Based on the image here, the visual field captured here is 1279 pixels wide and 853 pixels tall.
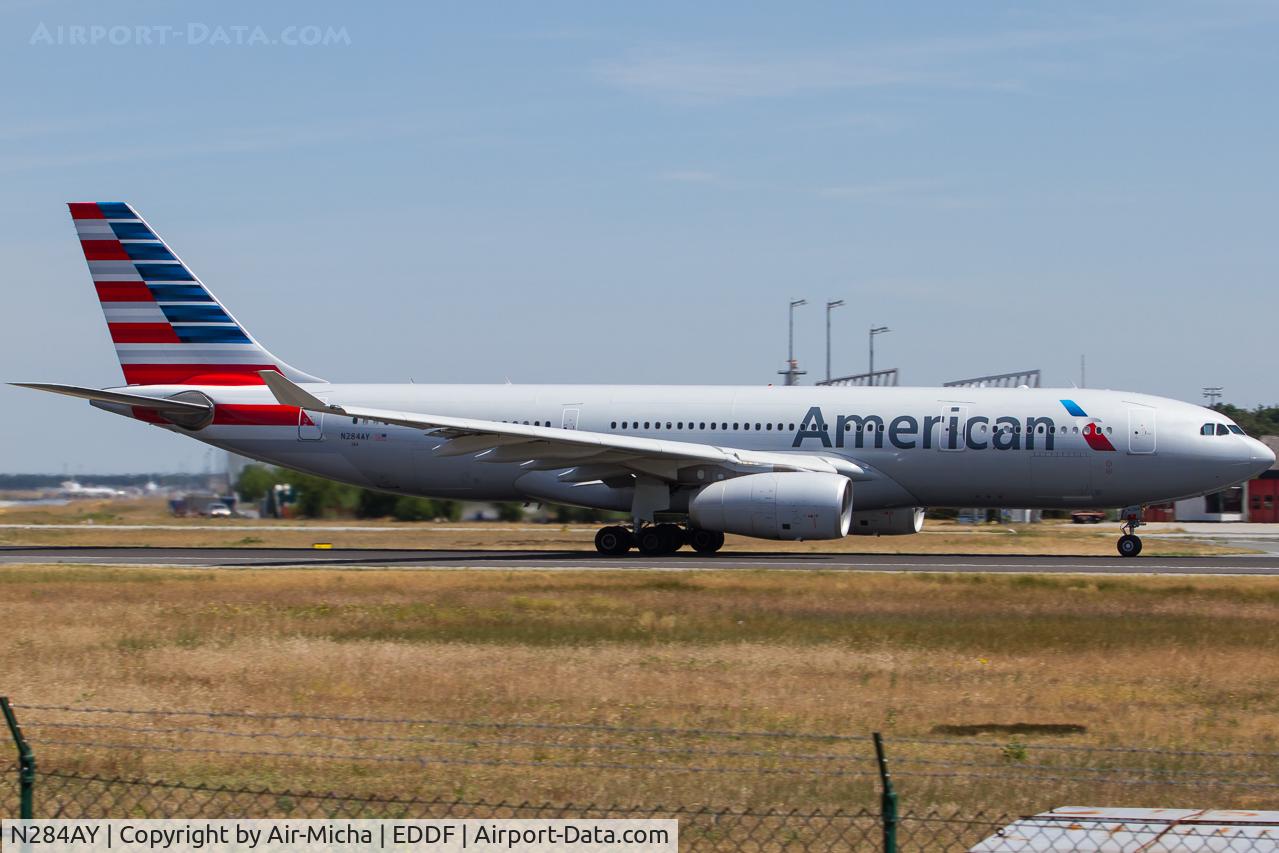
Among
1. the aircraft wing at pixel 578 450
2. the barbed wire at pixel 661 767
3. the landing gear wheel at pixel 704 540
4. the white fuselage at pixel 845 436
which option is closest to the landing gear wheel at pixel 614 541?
the white fuselage at pixel 845 436

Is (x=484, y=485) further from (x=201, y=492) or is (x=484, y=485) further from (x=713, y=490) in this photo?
(x=201, y=492)

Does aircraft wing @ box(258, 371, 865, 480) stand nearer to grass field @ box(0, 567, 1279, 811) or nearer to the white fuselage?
the white fuselage

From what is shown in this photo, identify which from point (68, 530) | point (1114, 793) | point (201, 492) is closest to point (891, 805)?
point (1114, 793)

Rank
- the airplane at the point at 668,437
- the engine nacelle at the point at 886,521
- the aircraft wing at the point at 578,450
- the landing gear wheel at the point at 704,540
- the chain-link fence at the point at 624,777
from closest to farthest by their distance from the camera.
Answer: the chain-link fence at the point at 624,777 < the aircraft wing at the point at 578,450 < the airplane at the point at 668,437 < the landing gear wheel at the point at 704,540 < the engine nacelle at the point at 886,521

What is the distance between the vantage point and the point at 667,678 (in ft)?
50.3

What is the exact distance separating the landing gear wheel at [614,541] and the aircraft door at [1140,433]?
35.9 ft

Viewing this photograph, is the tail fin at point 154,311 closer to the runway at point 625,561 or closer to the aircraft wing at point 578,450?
the runway at point 625,561

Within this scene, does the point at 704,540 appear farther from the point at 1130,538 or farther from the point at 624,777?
the point at 624,777

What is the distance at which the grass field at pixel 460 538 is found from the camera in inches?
1517

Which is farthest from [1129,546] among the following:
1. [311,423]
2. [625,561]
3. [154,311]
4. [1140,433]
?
[154,311]

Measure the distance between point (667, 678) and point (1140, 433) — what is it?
65.3 ft

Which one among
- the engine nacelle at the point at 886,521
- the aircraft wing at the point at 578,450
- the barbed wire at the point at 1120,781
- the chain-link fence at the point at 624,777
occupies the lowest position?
the chain-link fence at the point at 624,777

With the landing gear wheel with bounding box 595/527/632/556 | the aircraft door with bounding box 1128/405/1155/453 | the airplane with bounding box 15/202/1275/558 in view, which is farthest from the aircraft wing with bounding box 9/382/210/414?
the aircraft door with bounding box 1128/405/1155/453

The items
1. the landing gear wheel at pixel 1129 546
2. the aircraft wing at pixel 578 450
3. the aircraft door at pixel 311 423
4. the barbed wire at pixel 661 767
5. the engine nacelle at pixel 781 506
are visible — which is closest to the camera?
the barbed wire at pixel 661 767
